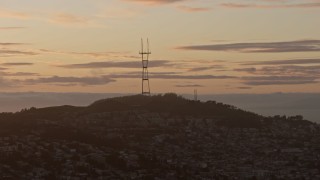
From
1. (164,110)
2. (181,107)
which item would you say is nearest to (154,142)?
(164,110)

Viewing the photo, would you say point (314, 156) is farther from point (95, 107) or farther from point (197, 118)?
point (95, 107)

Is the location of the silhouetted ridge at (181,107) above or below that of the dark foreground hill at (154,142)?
Result: above

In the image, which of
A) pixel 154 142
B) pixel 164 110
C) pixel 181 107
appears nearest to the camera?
pixel 154 142

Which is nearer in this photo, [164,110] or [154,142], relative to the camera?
[154,142]

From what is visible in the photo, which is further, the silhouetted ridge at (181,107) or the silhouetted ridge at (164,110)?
the silhouetted ridge at (181,107)

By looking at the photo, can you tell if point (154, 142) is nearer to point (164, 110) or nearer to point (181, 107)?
point (164, 110)

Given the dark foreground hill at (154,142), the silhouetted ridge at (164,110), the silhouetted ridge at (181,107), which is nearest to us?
the dark foreground hill at (154,142)

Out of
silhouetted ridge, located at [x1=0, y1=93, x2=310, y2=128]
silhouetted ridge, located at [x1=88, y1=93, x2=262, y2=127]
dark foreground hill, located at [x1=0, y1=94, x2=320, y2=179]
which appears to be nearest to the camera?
dark foreground hill, located at [x1=0, y1=94, x2=320, y2=179]

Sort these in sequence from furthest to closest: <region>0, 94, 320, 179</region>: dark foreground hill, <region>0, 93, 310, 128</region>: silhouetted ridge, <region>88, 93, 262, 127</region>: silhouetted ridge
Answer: <region>88, 93, 262, 127</region>: silhouetted ridge, <region>0, 93, 310, 128</region>: silhouetted ridge, <region>0, 94, 320, 179</region>: dark foreground hill

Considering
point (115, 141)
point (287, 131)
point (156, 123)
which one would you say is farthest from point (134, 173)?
point (287, 131)
